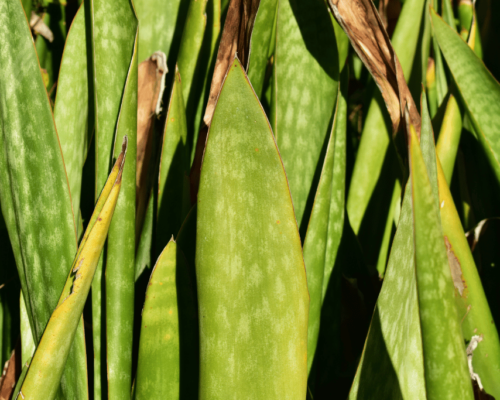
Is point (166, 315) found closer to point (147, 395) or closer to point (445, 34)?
point (147, 395)

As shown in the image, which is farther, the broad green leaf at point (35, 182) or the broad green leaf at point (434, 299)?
the broad green leaf at point (35, 182)

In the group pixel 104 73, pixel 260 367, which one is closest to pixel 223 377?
pixel 260 367

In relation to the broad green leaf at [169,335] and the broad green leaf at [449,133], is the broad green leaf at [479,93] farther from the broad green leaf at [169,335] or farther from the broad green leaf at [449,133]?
the broad green leaf at [169,335]

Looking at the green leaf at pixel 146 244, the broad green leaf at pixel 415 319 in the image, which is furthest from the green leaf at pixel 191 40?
the broad green leaf at pixel 415 319

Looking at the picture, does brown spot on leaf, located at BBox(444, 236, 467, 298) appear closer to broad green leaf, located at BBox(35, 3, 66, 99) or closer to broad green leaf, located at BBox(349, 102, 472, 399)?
broad green leaf, located at BBox(349, 102, 472, 399)

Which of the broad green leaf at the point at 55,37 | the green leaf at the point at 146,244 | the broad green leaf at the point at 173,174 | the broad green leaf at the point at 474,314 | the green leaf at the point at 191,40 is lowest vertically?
the broad green leaf at the point at 474,314

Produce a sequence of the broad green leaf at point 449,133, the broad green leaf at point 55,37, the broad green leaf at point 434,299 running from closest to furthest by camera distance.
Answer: the broad green leaf at point 434,299
the broad green leaf at point 449,133
the broad green leaf at point 55,37
